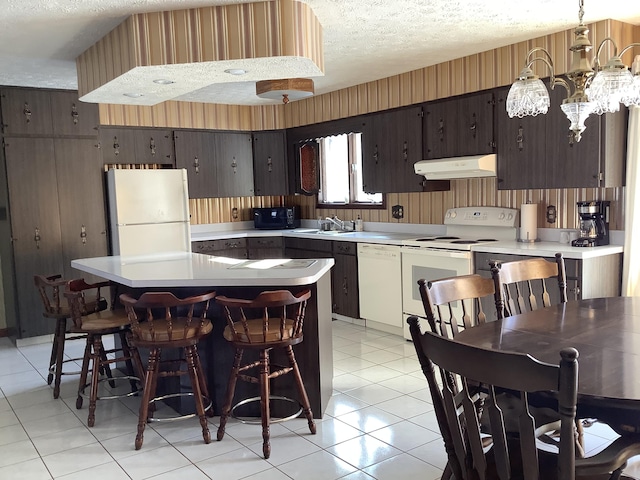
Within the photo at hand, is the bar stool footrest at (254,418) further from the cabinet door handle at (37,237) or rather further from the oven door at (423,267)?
the cabinet door handle at (37,237)

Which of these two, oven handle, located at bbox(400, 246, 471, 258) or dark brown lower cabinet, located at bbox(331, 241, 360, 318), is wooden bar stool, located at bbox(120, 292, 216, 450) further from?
dark brown lower cabinet, located at bbox(331, 241, 360, 318)

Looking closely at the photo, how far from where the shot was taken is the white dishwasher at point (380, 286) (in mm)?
5090

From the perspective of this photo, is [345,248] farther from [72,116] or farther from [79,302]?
[72,116]

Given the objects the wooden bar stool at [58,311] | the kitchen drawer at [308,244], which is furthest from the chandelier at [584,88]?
the kitchen drawer at [308,244]

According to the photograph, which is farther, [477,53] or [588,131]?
[477,53]

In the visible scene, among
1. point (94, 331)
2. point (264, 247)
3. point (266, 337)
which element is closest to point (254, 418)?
point (266, 337)

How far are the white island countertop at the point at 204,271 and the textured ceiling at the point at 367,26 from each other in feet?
5.05

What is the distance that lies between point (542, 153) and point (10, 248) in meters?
4.79

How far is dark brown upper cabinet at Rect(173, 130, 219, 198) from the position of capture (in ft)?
20.9

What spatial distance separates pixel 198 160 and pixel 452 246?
3311 millimetres

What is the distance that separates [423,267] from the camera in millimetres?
4785

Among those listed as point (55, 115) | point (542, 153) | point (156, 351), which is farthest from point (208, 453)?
point (55, 115)

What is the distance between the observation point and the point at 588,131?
12.8ft

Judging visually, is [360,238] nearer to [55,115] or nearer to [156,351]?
[156,351]
